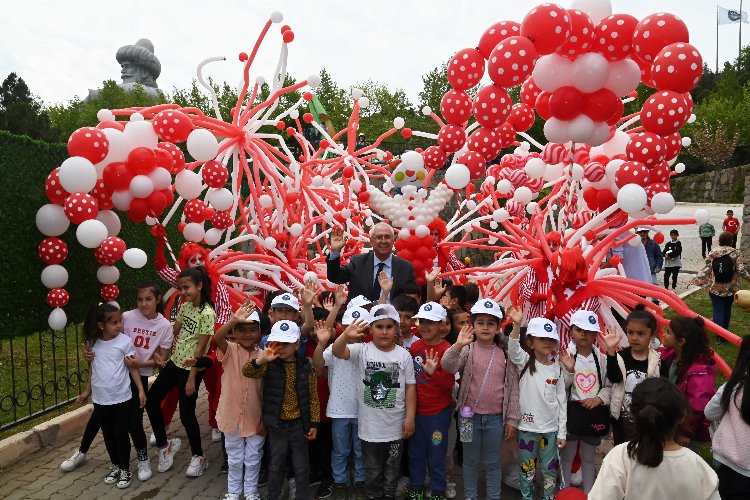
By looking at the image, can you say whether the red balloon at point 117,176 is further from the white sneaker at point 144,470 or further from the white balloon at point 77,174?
the white sneaker at point 144,470

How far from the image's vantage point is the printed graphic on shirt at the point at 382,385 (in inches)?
144

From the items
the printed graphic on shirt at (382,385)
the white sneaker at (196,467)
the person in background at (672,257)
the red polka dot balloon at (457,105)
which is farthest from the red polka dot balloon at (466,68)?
the person in background at (672,257)

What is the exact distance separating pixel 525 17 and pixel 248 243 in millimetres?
5504

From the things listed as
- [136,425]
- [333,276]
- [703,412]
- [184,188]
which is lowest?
[136,425]

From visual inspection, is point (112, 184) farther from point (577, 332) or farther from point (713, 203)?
point (713, 203)

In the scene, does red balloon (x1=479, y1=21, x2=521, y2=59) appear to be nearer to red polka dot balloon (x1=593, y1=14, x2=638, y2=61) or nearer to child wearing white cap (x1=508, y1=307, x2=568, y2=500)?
red polka dot balloon (x1=593, y1=14, x2=638, y2=61)

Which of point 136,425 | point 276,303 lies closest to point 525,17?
point 276,303

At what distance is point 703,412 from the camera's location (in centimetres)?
323

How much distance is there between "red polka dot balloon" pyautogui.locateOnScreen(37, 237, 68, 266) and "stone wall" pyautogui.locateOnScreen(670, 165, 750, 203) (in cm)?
2924

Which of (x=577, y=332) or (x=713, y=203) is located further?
(x=713, y=203)

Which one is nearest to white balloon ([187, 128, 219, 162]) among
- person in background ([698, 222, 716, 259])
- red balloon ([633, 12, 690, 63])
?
red balloon ([633, 12, 690, 63])

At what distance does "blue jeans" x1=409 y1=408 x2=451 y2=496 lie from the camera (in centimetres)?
374

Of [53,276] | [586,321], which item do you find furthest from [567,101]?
[53,276]

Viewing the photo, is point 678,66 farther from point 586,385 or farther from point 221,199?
point 221,199
